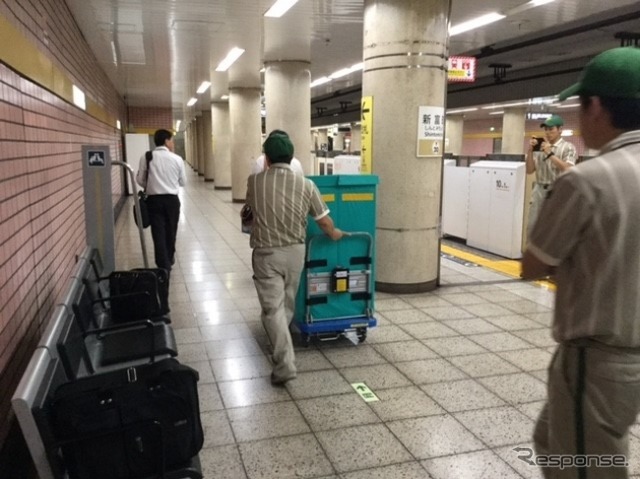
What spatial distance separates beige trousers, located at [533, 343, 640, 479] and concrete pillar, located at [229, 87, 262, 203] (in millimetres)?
13578

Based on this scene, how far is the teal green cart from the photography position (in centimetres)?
409

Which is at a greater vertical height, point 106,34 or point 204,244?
point 106,34

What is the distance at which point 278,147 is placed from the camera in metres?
3.55

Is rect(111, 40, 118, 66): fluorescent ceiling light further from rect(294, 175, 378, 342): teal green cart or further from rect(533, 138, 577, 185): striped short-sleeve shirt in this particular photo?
rect(533, 138, 577, 185): striped short-sleeve shirt

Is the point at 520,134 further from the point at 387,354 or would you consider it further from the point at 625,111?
the point at 625,111

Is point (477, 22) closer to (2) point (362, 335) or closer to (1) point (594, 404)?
(2) point (362, 335)

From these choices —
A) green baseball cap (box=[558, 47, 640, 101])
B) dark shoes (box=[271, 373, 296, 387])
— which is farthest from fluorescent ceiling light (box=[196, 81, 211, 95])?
green baseball cap (box=[558, 47, 640, 101])

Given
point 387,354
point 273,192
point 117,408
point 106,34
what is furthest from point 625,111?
point 106,34

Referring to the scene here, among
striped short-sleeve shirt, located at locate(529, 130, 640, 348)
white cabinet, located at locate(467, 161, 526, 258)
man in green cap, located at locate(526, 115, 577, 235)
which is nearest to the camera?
striped short-sleeve shirt, located at locate(529, 130, 640, 348)

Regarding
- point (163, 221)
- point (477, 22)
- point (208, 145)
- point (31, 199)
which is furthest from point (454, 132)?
point (31, 199)

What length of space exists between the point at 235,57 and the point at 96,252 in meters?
7.58

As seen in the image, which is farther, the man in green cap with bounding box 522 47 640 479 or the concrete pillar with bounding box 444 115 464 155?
the concrete pillar with bounding box 444 115 464 155

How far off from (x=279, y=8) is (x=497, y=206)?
4.08 metres

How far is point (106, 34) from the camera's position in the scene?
852cm
